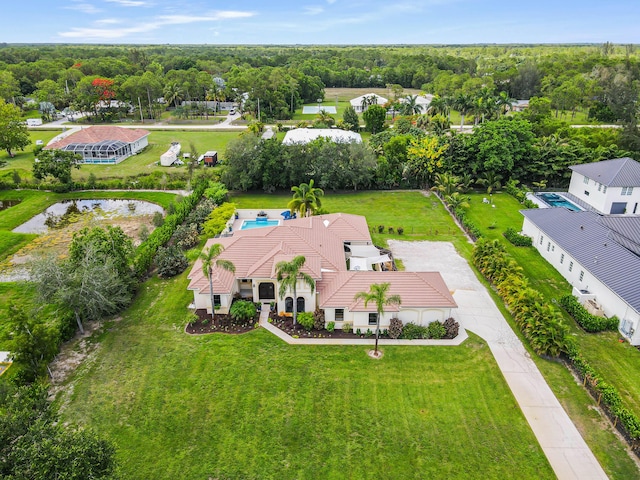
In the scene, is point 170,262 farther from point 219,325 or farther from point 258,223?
point 258,223

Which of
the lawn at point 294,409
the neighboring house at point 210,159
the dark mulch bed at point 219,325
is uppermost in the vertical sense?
the neighboring house at point 210,159

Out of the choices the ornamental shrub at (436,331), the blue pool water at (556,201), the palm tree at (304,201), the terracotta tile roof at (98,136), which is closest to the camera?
the ornamental shrub at (436,331)

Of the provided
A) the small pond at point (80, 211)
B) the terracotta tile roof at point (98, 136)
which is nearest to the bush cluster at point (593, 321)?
the small pond at point (80, 211)

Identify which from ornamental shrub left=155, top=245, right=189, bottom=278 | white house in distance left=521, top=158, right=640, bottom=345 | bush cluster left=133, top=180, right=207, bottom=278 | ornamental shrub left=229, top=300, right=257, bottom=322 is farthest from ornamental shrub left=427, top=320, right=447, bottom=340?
bush cluster left=133, top=180, right=207, bottom=278

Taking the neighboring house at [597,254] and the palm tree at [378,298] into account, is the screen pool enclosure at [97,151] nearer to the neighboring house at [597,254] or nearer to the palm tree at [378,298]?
the palm tree at [378,298]

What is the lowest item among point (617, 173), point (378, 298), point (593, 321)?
point (593, 321)

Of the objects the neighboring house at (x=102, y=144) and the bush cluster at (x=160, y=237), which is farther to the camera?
the neighboring house at (x=102, y=144)

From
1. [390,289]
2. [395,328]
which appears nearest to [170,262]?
[390,289]
